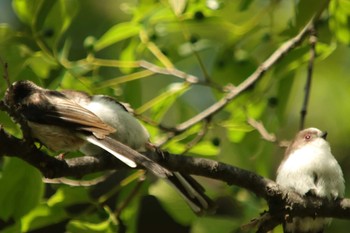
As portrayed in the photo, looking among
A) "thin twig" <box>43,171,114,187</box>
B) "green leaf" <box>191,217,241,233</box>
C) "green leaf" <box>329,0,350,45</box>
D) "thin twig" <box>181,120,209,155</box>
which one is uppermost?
"green leaf" <box>329,0,350,45</box>

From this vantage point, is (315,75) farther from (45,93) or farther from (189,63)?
(45,93)

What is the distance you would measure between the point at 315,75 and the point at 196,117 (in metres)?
2.28

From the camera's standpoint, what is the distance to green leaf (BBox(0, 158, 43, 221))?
3.94m

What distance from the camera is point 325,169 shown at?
14.8 feet

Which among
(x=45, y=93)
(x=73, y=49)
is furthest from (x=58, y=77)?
(x=73, y=49)

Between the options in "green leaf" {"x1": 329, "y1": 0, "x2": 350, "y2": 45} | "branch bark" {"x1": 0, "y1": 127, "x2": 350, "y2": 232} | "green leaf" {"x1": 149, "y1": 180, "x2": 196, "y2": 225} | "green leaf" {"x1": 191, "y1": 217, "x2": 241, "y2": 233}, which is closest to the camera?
"branch bark" {"x1": 0, "y1": 127, "x2": 350, "y2": 232}

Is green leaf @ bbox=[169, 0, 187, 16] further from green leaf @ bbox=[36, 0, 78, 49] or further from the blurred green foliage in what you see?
green leaf @ bbox=[36, 0, 78, 49]

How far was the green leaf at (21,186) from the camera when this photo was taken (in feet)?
12.9

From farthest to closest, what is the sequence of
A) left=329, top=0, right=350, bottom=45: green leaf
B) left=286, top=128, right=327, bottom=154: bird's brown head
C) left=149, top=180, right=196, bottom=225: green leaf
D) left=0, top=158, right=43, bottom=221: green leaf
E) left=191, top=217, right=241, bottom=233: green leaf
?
1. left=286, top=128, right=327, bottom=154: bird's brown head
2. left=329, top=0, right=350, bottom=45: green leaf
3. left=149, top=180, right=196, bottom=225: green leaf
4. left=191, top=217, right=241, bottom=233: green leaf
5. left=0, top=158, right=43, bottom=221: green leaf

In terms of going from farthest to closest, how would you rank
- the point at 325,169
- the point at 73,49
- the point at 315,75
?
the point at 73,49, the point at 315,75, the point at 325,169

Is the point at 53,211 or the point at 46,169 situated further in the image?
the point at 53,211

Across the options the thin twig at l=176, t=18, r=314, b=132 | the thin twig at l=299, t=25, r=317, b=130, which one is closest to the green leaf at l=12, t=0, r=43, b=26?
the thin twig at l=176, t=18, r=314, b=132

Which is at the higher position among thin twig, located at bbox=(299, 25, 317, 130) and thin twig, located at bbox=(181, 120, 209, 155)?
thin twig, located at bbox=(299, 25, 317, 130)

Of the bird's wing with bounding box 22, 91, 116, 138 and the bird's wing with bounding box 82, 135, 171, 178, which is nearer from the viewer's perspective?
the bird's wing with bounding box 82, 135, 171, 178
